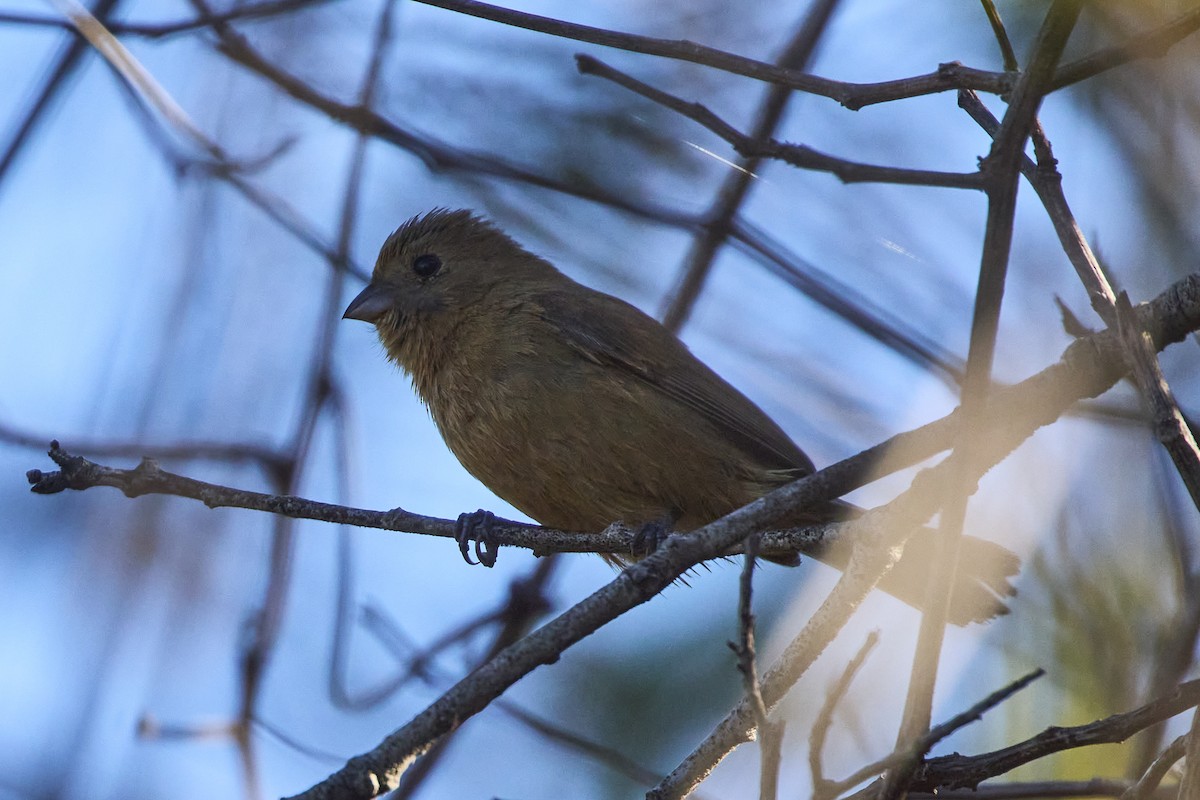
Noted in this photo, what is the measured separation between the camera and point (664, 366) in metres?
5.07

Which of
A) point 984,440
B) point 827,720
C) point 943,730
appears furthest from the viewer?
point 984,440

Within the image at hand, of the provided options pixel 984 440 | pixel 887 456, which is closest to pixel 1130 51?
pixel 984 440

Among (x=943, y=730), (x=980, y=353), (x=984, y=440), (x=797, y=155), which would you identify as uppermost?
(x=797, y=155)

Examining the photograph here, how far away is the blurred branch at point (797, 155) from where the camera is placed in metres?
2.40

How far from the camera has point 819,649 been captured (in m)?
2.68

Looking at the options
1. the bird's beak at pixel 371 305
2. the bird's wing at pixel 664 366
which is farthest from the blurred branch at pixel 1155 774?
the bird's beak at pixel 371 305

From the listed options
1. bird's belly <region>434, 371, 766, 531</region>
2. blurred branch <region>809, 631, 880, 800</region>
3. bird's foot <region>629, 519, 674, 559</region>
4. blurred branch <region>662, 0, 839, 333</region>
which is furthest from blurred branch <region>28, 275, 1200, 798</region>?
blurred branch <region>662, 0, 839, 333</region>

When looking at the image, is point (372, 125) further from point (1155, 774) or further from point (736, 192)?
point (1155, 774)

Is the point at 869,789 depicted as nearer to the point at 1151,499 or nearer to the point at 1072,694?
the point at 1072,694

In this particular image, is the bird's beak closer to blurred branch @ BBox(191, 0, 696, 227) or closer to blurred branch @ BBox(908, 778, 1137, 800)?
blurred branch @ BBox(191, 0, 696, 227)

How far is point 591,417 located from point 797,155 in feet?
6.49

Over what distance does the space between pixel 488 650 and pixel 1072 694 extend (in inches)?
88.3

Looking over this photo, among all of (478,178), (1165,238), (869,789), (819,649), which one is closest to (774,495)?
(819,649)

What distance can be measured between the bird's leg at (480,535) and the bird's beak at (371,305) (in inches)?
56.8
